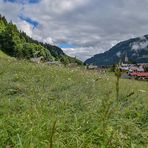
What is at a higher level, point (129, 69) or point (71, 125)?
point (129, 69)

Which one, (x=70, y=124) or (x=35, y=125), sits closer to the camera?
(x=35, y=125)

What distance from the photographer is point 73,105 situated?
22.4 ft

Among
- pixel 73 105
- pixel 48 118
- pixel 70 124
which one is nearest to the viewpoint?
pixel 48 118

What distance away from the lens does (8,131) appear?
469 cm

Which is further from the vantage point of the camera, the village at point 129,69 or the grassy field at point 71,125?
the grassy field at point 71,125

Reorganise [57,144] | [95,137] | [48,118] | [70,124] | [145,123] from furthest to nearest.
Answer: [145,123], [70,124], [48,118], [95,137], [57,144]

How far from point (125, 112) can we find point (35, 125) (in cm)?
241

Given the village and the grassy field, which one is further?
the grassy field

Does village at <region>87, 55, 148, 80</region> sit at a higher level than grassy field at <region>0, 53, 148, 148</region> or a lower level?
higher

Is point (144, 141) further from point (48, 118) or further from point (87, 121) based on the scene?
point (48, 118)

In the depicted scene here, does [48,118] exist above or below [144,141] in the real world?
above

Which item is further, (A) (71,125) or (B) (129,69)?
(A) (71,125)

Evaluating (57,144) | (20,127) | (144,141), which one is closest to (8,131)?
(20,127)

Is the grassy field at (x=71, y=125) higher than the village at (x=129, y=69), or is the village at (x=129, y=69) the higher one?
the village at (x=129, y=69)
